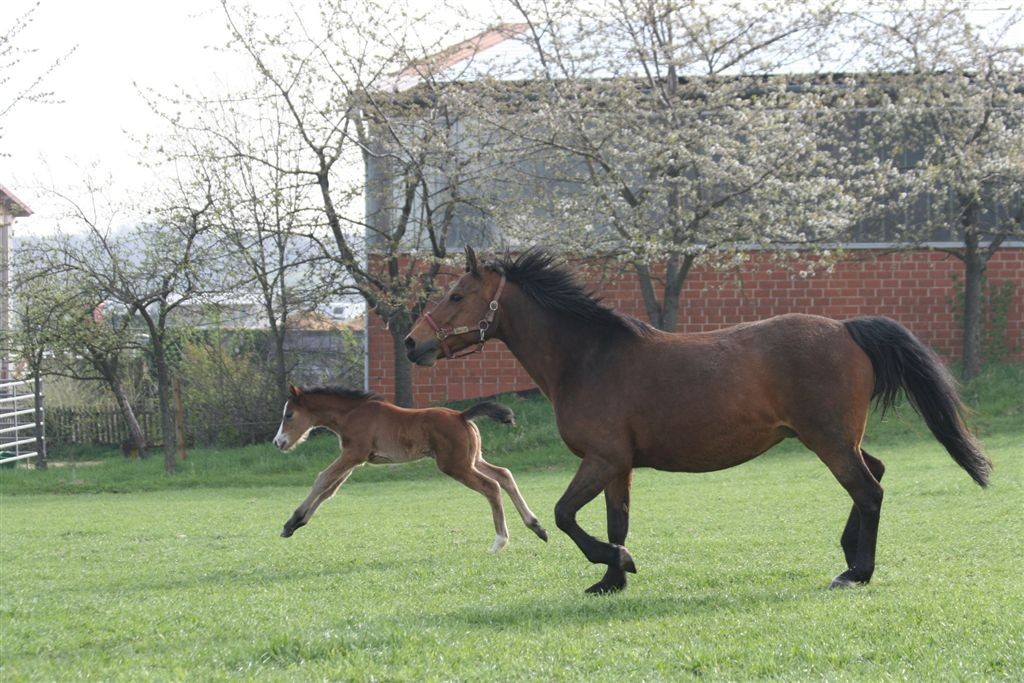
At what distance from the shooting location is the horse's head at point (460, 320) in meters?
8.70

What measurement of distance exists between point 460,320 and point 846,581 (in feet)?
10.7

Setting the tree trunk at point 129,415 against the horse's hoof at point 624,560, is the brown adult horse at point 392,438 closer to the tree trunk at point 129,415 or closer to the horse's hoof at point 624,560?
the horse's hoof at point 624,560

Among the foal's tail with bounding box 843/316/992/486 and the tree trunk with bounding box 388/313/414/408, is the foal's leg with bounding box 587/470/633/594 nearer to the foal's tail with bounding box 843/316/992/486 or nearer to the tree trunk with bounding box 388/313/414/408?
the foal's tail with bounding box 843/316/992/486

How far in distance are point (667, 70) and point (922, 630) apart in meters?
Result: 19.7

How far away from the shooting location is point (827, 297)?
26344mm

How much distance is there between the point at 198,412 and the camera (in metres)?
27.5

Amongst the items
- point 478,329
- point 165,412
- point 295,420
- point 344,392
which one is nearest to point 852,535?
point 478,329

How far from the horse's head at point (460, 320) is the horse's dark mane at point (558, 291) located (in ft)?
0.50

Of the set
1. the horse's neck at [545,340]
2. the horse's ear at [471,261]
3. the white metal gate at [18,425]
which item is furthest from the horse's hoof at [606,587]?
the white metal gate at [18,425]

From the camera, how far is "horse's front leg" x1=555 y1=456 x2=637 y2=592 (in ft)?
25.7

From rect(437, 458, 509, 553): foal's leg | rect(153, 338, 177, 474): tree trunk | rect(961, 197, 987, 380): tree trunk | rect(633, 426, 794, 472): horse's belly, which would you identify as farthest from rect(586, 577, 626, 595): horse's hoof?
rect(961, 197, 987, 380): tree trunk

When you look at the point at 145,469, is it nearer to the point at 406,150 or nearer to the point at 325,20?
the point at 406,150

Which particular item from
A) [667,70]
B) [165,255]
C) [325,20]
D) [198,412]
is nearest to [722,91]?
[667,70]

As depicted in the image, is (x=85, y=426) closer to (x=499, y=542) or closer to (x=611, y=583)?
(x=499, y=542)
